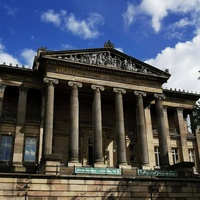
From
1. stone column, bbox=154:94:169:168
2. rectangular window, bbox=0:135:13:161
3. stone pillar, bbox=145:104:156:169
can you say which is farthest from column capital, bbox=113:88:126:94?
rectangular window, bbox=0:135:13:161

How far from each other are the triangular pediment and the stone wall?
1374 centimetres

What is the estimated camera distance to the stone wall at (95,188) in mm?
19625

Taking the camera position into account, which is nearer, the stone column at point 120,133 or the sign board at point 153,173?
the sign board at point 153,173

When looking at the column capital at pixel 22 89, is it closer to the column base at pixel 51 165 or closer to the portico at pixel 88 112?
the portico at pixel 88 112

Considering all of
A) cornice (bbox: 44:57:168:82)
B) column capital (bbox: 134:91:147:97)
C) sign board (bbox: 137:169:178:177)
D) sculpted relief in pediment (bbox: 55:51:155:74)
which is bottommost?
sign board (bbox: 137:169:178:177)

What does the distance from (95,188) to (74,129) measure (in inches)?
298

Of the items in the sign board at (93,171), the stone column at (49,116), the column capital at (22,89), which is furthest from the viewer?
the column capital at (22,89)

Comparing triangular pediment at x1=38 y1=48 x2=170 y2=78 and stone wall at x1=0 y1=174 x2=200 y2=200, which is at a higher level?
triangular pediment at x1=38 y1=48 x2=170 y2=78

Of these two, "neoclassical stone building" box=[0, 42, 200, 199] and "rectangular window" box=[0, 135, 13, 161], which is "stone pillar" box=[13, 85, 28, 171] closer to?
"neoclassical stone building" box=[0, 42, 200, 199]

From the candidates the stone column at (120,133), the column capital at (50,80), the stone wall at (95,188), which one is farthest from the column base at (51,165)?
the column capital at (50,80)

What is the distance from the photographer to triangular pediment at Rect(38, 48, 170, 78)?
3048 cm

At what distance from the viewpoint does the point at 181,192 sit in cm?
2384

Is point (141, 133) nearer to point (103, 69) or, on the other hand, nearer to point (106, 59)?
point (103, 69)

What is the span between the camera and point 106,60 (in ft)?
107
